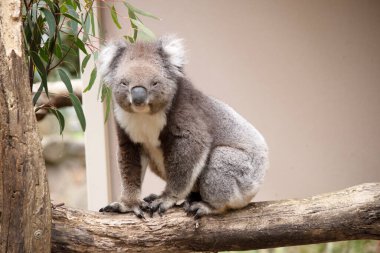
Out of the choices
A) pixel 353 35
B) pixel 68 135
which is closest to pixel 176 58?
pixel 353 35

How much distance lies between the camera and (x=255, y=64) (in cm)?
479

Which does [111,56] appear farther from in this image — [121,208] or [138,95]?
[121,208]

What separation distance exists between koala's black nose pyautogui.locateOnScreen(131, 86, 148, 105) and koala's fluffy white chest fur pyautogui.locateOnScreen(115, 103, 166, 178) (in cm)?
19

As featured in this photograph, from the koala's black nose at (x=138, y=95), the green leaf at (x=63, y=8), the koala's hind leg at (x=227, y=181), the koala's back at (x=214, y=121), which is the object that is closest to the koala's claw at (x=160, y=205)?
the koala's hind leg at (x=227, y=181)

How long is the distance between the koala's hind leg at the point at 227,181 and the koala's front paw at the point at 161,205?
0.49 ft

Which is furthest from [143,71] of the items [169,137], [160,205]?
[160,205]

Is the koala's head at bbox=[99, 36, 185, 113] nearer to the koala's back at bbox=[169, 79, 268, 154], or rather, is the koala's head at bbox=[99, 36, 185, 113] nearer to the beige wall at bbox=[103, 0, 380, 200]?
the koala's back at bbox=[169, 79, 268, 154]

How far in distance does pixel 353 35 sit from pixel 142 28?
2.41 m

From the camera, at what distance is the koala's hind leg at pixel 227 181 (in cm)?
303

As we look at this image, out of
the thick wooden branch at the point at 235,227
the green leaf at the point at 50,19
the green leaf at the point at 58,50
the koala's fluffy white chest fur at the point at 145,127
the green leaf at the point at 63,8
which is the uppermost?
the green leaf at the point at 63,8

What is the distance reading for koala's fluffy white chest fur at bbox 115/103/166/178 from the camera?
305 cm

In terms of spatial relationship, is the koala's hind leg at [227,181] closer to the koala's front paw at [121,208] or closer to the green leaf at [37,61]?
the koala's front paw at [121,208]

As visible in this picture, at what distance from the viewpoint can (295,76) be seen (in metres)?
4.79

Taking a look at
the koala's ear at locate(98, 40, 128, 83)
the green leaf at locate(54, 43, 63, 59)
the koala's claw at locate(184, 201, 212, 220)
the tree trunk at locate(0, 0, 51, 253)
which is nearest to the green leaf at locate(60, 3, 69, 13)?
the green leaf at locate(54, 43, 63, 59)
